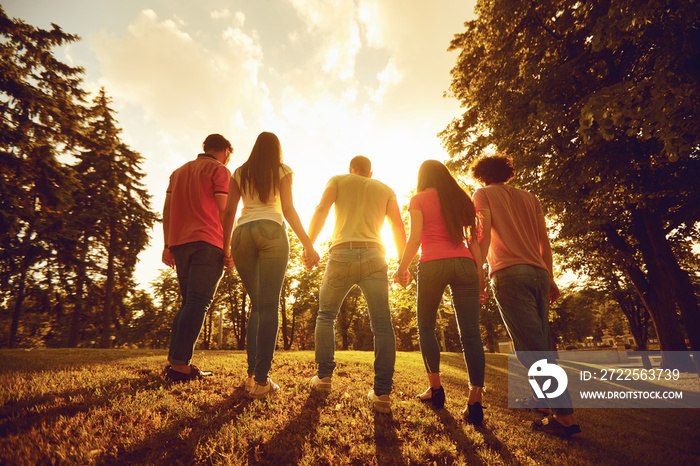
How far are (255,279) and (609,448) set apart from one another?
3.73 meters

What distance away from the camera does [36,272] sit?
41.0ft

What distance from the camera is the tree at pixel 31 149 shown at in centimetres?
950

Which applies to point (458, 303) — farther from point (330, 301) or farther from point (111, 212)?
point (111, 212)

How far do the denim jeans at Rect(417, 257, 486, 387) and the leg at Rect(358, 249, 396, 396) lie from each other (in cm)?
42

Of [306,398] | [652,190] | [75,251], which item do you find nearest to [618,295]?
[652,190]

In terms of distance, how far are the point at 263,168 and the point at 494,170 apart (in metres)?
2.79

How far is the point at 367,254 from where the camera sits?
3.42 metres

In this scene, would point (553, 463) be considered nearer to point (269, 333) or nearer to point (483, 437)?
point (483, 437)

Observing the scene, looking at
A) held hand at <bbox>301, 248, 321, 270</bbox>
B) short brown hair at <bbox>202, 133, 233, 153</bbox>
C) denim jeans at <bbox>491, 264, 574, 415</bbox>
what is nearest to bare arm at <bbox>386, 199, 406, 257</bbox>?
held hand at <bbox>301, 248, 321, 270</bbox>

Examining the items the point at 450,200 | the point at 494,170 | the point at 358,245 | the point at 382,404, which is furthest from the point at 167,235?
the point at 494,170

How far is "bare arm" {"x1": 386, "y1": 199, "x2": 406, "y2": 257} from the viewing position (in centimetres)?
391

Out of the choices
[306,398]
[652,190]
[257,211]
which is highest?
[652,190]

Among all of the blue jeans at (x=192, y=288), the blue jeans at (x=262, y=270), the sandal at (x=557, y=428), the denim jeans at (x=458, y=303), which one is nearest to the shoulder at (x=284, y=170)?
the blue jeans at (x=262, y=270)

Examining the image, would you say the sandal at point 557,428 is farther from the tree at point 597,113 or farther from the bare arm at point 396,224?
the tree at point 597,113
